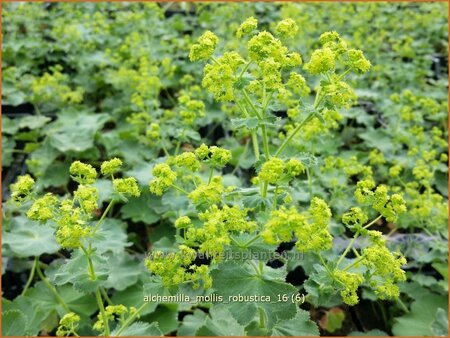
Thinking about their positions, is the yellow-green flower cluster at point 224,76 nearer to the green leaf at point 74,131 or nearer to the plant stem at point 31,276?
the plant stem at point 31,276

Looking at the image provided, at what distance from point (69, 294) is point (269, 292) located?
5.25ft

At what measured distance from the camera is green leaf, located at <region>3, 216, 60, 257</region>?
2965 mm

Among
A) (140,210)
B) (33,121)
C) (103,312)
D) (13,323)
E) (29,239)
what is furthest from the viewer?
(33,121)

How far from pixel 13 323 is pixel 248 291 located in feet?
4.21

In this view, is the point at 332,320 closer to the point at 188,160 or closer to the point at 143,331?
the point at 143,331

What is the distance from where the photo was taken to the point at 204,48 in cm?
197

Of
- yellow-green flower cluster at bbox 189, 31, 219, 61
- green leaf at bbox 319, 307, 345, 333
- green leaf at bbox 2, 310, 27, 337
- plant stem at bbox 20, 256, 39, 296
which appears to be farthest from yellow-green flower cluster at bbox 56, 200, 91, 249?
green leaf at bbox 319, 307, 345, 333

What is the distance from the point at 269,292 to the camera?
1955mm

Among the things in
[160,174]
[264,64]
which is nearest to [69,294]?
[160,174]

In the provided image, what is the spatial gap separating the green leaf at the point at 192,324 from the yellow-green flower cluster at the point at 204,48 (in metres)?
1.48

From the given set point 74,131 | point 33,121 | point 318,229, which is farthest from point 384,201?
point 33,121

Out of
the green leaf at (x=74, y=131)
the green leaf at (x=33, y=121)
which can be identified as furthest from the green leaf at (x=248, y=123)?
the green leaf at (x=33, y=121)

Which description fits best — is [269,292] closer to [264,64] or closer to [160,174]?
[160,174]

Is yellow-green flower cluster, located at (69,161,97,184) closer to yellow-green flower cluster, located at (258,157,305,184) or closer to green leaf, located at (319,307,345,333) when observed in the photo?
yellow-green flower cluster, located at (258,157,305,184)
